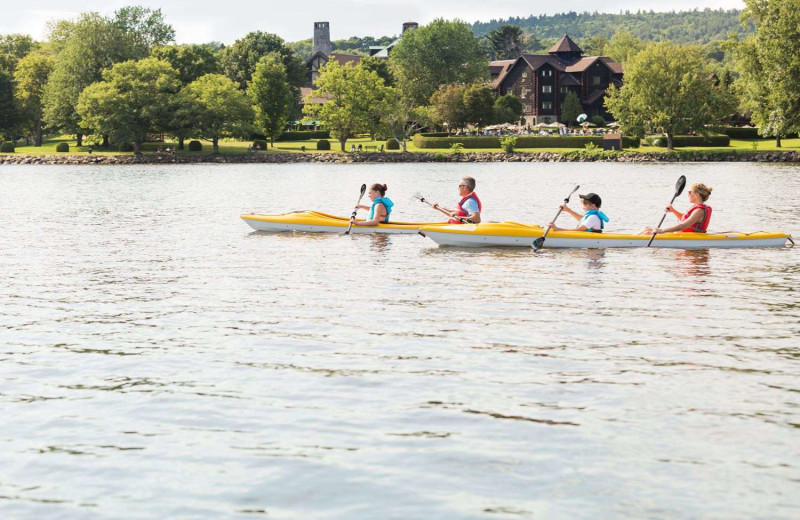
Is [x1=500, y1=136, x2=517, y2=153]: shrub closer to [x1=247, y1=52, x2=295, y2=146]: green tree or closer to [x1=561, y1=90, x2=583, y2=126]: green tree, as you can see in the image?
[x1=247, y1=52, x2=295, y2=146]: green tree

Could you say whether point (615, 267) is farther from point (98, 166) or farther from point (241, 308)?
point (98, 166)

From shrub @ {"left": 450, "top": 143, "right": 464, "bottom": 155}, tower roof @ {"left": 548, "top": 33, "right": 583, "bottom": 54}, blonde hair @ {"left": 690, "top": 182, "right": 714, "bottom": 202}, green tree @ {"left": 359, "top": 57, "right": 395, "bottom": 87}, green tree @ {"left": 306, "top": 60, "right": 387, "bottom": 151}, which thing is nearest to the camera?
blonde hair @ {"left": 690, "top": 182, "right": 714, "bottom": 202}

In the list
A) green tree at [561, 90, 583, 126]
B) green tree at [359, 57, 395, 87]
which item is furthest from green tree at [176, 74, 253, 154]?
green tree at [561, 90, 583, 126]

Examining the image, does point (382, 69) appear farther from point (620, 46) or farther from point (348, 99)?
point (620, 46)

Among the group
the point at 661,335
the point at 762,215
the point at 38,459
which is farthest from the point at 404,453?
the point at 762,215

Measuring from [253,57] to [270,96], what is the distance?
18.3 metres

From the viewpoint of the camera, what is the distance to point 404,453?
304 inches

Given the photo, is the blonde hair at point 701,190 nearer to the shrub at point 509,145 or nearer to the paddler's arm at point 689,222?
the paddler's arm at point 689,222

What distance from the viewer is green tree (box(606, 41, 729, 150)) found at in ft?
260

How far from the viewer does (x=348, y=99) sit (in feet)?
295

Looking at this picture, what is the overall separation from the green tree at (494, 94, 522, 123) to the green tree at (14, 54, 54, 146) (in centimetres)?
4822

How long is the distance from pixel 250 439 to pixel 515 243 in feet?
44.1

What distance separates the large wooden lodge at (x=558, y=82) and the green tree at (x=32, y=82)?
188 feet

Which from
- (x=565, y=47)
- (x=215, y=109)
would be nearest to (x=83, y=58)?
(x=215, y=109)
